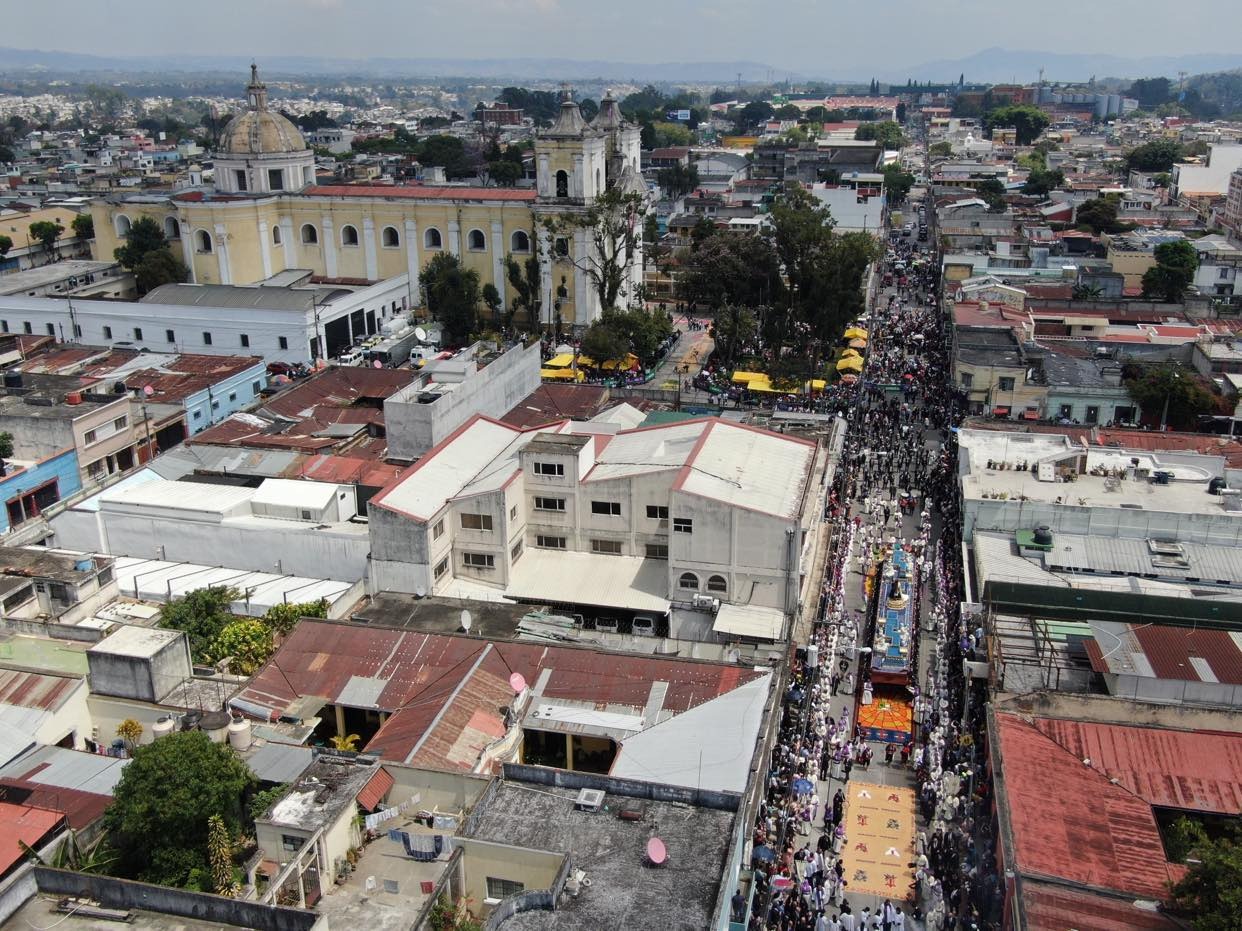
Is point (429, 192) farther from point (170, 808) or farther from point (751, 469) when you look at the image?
point (170, 808)

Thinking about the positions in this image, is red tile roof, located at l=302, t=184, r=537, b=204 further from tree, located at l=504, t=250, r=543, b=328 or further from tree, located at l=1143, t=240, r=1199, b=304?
tree, located at l=1143, t=240, r=1199, b=304

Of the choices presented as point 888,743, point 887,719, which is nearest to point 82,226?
point 887,719

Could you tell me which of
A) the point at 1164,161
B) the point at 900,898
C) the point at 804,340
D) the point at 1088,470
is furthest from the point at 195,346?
the point at 1164,161

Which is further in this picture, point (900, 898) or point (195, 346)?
point (195, 346)

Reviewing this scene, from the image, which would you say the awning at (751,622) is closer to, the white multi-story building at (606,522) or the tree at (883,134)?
the white multi-story building at (606,522)

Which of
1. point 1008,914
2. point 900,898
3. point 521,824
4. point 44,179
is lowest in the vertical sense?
point 900,898

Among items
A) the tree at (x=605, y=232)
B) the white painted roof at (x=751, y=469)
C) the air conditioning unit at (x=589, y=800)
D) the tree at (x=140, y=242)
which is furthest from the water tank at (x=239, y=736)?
the tree at (x=140, y=242)

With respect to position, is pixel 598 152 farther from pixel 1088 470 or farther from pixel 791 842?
pixel 791 842
